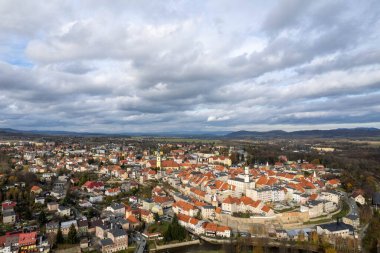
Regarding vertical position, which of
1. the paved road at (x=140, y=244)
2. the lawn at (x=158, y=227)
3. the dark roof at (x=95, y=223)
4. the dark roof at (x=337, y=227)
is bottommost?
the paved road at (x=140, y=244)

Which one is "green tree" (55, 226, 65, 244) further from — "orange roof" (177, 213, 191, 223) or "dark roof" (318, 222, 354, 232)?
"dark roof" (318, 222, 354, 232)

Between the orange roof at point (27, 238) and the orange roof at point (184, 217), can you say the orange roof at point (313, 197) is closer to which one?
the orange roof at point (184, 217)

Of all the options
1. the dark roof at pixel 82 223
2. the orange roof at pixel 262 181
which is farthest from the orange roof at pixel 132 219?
the orange roof at pixel 262 181

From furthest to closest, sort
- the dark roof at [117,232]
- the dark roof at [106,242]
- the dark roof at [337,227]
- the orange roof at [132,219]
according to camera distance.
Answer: the orange roof at [132,219]
the dark roof at [337,227]
the dark roof at [117,232]
the dark roof at [106,242]

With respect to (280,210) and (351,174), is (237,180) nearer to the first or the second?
(280,210)

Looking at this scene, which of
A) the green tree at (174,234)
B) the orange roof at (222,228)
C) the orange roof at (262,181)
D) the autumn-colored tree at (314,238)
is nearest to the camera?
the autumn-colored tree at (314,238)

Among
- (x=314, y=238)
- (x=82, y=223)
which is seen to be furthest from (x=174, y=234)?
(x=314, y=238)

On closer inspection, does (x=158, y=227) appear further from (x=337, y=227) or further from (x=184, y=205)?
(x=337, y=227)

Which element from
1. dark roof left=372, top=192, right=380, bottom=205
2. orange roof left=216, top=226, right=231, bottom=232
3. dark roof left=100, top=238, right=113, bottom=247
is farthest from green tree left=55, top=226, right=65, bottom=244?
dark roof left=372, top=192, right=380, bottom=205
